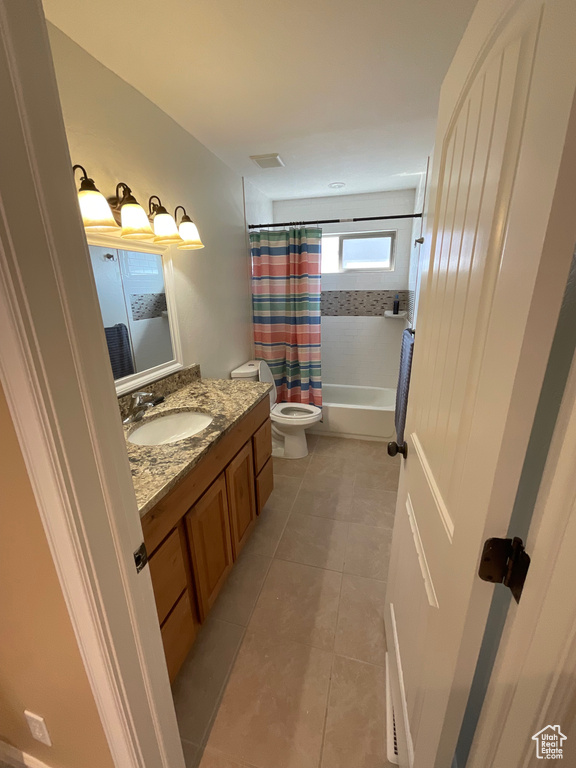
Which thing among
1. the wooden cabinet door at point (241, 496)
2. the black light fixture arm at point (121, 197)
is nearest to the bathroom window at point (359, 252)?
the black light fixture arm at point (121, 197)

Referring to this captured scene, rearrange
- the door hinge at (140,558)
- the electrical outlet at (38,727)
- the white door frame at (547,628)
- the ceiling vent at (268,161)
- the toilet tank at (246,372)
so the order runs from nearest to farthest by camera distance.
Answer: the white door frame at (547,628), the door hinge at (140,558), the electrical outlet at (38,727), the ceiling vent at (268,161), the toilet tank at (246,372)

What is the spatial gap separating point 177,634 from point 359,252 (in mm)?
3441

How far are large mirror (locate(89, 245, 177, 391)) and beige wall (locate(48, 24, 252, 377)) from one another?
177 millimetres

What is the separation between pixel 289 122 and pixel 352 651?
2.66 m

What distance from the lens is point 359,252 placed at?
3.34m

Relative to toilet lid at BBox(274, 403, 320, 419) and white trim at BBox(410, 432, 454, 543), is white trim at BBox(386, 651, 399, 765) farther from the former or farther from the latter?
toilet lid at BBox(274, 403, 320, 419)

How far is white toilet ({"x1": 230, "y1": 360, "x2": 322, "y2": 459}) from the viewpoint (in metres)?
→ 2.56

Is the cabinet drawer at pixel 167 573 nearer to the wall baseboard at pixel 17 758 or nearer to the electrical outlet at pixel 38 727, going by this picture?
the electrical outlet at pixel 38 727

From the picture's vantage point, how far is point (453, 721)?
621 mm

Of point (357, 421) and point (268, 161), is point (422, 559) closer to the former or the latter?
Result: point (357, 421)

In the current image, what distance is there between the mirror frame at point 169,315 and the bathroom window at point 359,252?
2119 millimetres

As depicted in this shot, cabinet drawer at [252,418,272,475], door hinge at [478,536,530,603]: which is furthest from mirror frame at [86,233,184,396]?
door hinge at [478,536,530,603]

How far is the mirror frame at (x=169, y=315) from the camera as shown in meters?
1.43

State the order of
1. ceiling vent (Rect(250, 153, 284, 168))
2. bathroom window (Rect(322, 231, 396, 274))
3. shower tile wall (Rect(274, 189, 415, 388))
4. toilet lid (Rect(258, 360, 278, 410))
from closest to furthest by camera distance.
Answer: ceiling vent (Rect(250, 153, 284, 168)), toilet lid (Rect(258, 360, 278, 410)), shower tile wall (Rect(274, 189, 415, 388)), bathroom window (Rect(322, 231, 396, 274))
